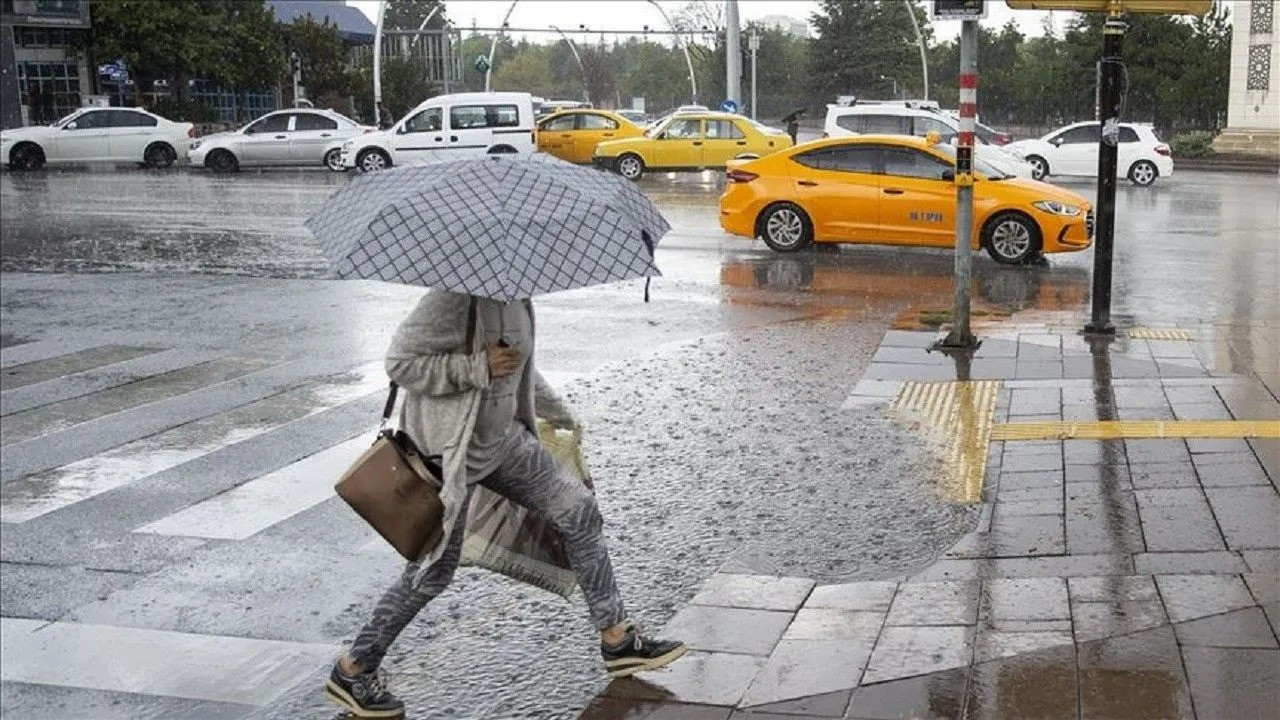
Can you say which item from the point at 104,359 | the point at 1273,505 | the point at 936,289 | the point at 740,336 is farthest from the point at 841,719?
the point at 936,289

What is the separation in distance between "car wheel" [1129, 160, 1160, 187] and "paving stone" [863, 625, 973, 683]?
2604cm

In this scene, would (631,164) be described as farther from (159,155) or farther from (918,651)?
(918,651)

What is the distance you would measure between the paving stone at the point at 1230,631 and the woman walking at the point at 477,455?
1768mm

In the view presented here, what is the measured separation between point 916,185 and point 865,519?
1095cm

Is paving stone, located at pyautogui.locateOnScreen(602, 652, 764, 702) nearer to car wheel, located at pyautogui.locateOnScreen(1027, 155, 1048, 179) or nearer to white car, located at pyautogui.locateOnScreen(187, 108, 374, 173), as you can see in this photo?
car wheel, located at pyautogui.locateOnScreen(1027, 155, 1048, 179)

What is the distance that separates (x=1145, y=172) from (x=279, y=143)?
65.7 ft

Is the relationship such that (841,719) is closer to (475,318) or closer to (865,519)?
(475,318)

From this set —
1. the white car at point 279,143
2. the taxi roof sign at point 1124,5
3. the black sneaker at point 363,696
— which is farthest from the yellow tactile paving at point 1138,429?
the white car at point 279,143

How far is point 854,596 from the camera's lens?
568 cm

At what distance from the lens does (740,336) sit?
12125 millimetres

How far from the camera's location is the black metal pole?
425 inches

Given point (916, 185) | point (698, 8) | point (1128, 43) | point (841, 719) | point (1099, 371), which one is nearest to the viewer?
point (841, 719)

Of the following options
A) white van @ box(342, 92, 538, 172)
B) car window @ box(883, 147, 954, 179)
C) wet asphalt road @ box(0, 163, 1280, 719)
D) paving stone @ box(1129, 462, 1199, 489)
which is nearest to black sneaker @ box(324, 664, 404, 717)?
wet asphalt road @ box(0, 163, 1280, 719)

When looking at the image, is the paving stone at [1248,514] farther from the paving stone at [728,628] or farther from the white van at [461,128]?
the white van at [461,128]
